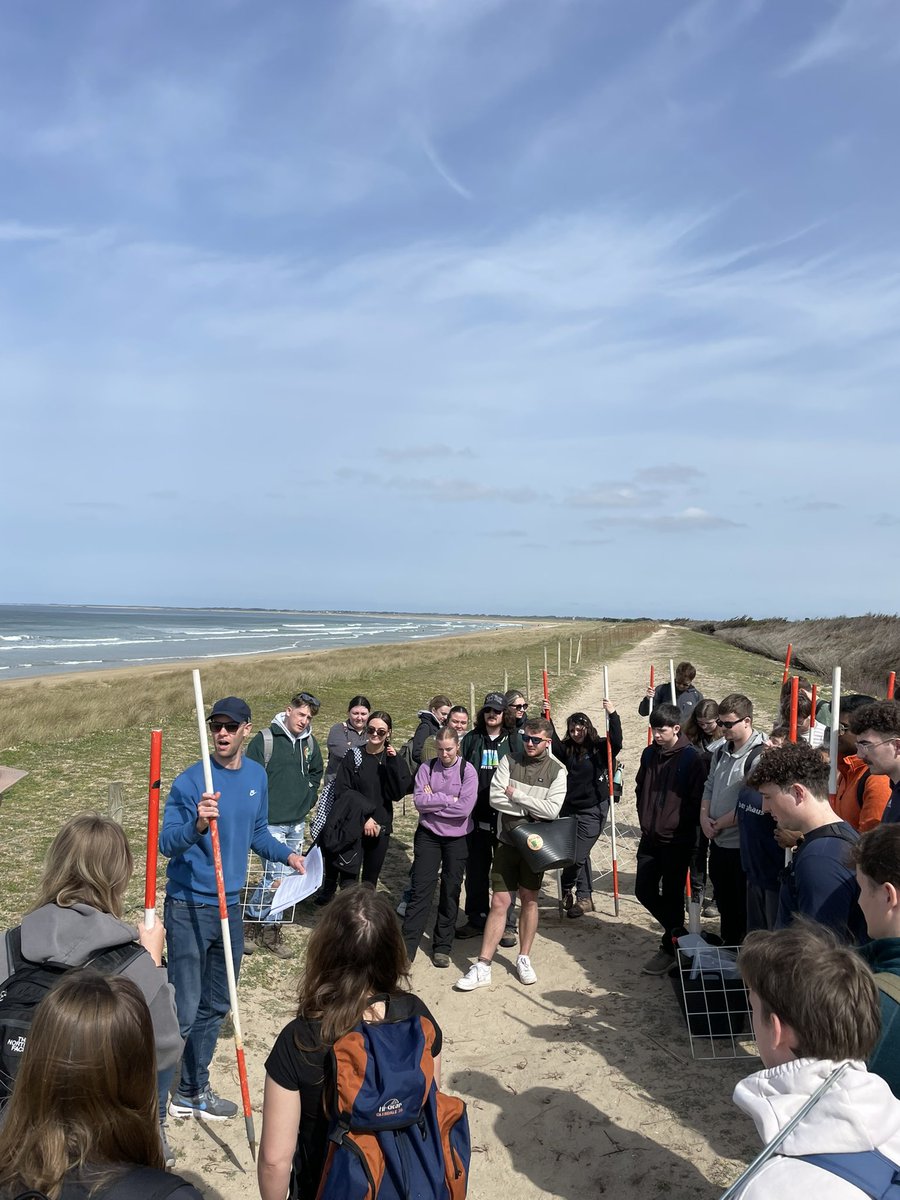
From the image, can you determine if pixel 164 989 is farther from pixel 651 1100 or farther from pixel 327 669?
pixel 327 669

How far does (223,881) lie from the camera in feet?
15.2

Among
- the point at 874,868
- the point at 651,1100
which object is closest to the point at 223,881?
the point at 651,1100

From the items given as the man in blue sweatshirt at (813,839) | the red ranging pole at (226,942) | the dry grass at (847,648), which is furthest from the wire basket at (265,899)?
the dry grass at (847,648)

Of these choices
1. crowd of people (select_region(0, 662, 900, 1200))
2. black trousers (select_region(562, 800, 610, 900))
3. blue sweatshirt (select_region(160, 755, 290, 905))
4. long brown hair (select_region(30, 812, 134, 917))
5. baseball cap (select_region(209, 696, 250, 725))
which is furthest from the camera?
black trousers (select_region(562, 800, 610, 900))

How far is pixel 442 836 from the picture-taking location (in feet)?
21.9

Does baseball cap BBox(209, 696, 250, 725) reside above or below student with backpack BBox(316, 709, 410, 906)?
above

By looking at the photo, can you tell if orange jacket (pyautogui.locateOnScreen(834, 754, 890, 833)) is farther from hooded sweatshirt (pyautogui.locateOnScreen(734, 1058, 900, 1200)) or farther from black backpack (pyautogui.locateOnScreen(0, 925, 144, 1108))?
black backpack (pyautogui.locateOnScreen(0, 925, 144, 1108))

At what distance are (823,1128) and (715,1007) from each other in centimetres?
397

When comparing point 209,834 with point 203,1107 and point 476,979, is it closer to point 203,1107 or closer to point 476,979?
point 203,1107

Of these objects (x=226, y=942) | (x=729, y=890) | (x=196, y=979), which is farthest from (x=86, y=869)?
(x=729, y=890)

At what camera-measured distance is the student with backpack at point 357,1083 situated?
2391 millimetres

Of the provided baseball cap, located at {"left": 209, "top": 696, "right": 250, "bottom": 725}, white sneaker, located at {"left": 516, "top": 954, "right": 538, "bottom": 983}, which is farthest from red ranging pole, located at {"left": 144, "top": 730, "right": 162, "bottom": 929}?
white sneaker, located at {"left": 516, "top": 954, "right": 538, "bottom": 983}

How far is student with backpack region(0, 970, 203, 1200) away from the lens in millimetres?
1795

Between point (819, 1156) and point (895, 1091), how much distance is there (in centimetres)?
67
